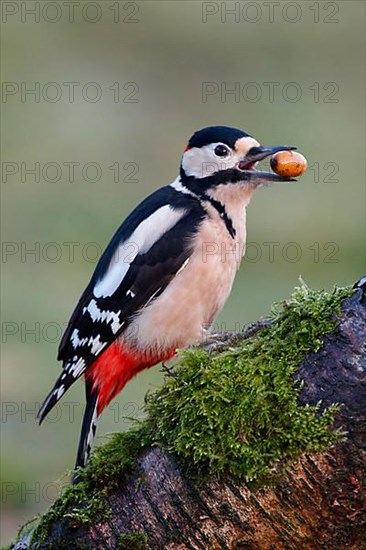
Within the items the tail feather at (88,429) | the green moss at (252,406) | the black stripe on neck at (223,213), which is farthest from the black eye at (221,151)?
the green moss at (252,406)

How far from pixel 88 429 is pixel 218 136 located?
121 centimetres

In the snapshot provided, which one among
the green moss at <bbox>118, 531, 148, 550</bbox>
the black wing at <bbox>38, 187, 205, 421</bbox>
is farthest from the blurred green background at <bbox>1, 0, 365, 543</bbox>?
the green moss at <bbox>118, 531, 148, 550</bbox>

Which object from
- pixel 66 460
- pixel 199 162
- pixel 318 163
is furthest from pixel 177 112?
pixel 199 162

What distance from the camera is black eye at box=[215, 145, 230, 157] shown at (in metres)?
4.29

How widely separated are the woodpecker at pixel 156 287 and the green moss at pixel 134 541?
4.13ft

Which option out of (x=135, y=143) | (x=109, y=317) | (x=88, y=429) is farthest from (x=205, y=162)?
(x=135, y=143)

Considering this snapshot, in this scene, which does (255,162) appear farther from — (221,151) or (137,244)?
(137,244)

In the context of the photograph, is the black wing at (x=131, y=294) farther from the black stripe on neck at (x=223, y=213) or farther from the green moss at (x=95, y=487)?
the green moss at (x=95, y=487)

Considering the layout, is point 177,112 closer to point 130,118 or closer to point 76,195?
point 130,118

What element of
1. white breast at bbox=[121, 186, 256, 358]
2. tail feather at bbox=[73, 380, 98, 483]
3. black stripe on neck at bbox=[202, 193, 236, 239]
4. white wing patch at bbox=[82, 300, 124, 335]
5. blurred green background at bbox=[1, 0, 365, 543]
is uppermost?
blurred green background at bbox=[1, 0, 365, 543]

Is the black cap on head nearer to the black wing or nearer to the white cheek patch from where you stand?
the white cheek patch

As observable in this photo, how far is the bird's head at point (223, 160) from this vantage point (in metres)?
4.24

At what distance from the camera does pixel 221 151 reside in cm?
429

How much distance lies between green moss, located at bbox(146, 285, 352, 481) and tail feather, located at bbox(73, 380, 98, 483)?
81cm
